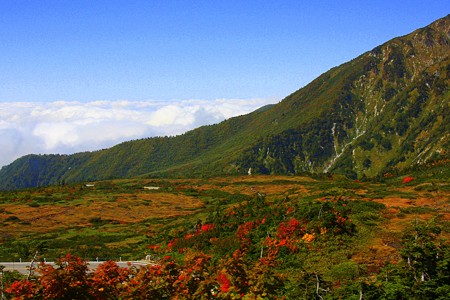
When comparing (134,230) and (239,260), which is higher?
(239,260)

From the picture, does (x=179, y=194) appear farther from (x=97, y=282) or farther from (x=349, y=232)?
(x=97, y=282)

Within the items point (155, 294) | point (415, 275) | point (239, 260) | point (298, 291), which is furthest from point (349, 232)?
point (155, 294)

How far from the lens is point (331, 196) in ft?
185

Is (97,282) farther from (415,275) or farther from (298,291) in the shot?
(415,275)

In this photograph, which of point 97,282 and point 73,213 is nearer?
point 97,282

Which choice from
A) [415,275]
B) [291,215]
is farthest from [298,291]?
[291,215]

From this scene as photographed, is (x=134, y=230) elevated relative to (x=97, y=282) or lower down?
lower down

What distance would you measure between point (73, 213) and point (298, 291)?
10464cm

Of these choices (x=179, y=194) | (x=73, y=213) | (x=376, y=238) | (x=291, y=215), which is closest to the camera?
(x=376, y=238)

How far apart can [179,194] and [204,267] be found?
138 m

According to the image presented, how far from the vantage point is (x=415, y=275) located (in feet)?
83.0

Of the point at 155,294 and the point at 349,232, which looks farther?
the point at 349,232

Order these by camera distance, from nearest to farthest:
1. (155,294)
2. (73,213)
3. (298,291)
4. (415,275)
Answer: (155,294) → (298,291) → (415,275) → (73,213)

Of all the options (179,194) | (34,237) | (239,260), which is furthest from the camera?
(179,194)
